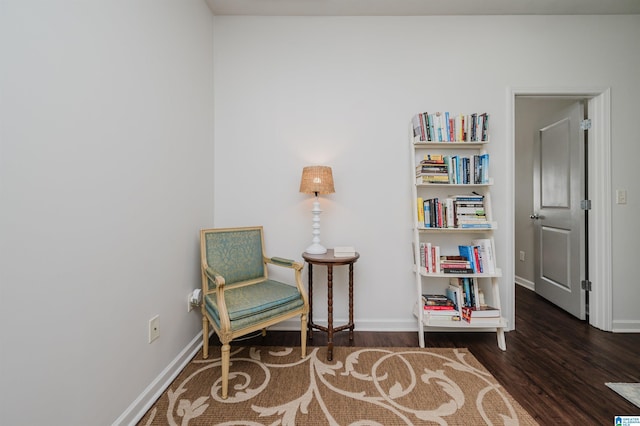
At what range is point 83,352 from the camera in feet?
3.28

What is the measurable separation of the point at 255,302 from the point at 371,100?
1.92 m

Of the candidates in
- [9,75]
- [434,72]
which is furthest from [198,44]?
[434,72]

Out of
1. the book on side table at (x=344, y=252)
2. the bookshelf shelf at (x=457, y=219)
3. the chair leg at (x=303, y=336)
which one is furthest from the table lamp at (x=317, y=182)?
the bookshelf shelf at (x=457, y=219)

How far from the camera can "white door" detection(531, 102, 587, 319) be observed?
2.29 metres

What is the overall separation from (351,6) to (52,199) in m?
2.44

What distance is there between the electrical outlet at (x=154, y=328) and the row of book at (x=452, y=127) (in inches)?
88.2

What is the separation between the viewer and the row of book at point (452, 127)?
1963mm

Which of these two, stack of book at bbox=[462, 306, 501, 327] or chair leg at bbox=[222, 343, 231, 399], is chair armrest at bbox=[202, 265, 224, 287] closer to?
chair leg at bbox=[222, 343, 231, 399]

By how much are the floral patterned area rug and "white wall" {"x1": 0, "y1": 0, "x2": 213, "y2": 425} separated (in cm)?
27

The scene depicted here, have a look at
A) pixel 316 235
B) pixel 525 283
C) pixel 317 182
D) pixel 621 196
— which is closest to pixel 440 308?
pixel 316 235

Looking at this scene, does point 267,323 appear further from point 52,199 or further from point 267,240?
point 52,199

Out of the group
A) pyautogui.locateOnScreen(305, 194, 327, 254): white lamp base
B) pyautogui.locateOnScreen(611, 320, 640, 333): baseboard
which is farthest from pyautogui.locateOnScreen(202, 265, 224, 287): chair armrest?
pyautogui.locateOnScreen(611, 320, 640, 333): baseboard

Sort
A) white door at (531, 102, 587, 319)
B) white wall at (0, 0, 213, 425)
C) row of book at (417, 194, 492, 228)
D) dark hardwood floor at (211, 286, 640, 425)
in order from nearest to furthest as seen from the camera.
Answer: white wall at (0, 0, 213, 425), dark hardwood floor at (211, 286, 640, 425), row of book at (417, 194, 492, 228), white door at (531, 102, 587, 319)

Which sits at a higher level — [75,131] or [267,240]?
[75,131]
